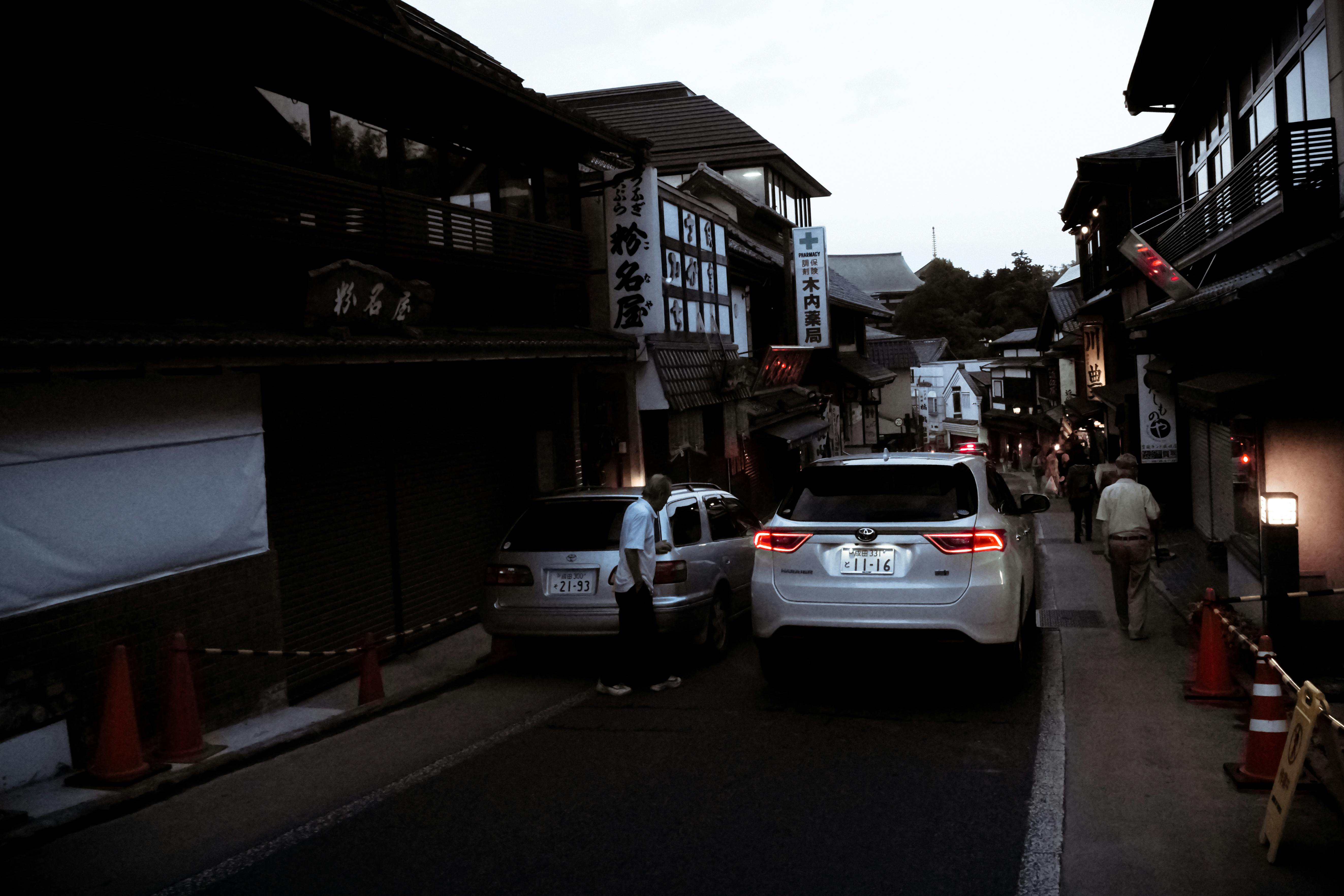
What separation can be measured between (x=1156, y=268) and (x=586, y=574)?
10.4 m

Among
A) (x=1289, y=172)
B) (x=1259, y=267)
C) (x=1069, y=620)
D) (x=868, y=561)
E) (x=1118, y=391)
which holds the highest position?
(x=1289, y=172)

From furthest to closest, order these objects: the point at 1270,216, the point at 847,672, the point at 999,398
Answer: the point at 999,398 < the point at 1270,216 < the point at 847,672

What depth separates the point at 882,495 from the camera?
8023 millimetres

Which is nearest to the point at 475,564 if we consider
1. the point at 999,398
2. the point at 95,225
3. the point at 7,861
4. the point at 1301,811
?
the point at 95,225

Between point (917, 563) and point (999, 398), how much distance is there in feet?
200

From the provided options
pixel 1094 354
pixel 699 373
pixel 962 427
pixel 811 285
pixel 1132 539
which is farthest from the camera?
pixel 962 427

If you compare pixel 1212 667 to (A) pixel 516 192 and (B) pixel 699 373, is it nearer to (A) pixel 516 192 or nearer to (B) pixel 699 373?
(A) pixel 516 192

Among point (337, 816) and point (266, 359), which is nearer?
point (337, 816)

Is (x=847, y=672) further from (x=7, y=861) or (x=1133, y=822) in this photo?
(x=7, y=861)

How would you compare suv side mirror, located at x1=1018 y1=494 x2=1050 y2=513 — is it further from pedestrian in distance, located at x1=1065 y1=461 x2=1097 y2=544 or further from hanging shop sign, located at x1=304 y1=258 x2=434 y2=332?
pedestrian in distance, located at x1=1065 y1=461 x2=1097 y2=544

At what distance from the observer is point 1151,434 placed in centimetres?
2158

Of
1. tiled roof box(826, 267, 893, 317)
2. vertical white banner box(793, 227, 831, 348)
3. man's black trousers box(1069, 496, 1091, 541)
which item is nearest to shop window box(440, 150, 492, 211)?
man's black trousers box(1069, 496, 1091, 541)

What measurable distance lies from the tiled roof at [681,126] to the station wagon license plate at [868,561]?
24.1m

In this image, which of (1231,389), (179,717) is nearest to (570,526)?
(179,717)
